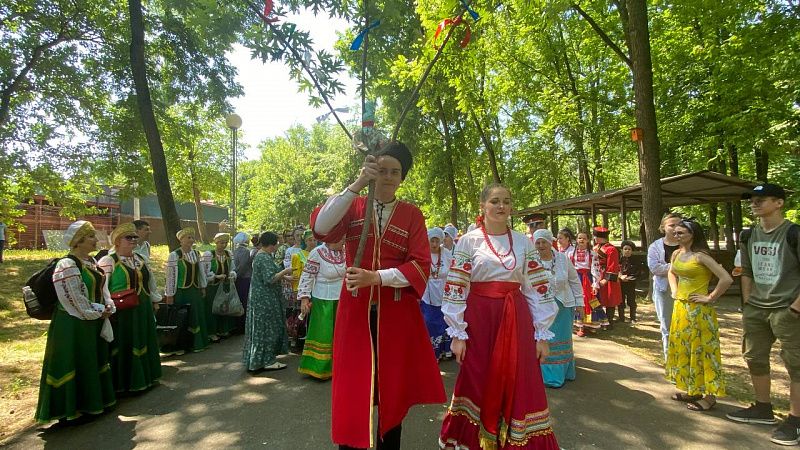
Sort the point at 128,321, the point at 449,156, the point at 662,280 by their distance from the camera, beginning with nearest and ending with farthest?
the point at 128,321
the point at 662,280
the point at 449,156

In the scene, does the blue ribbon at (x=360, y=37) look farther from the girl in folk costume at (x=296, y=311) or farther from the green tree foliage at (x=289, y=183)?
the green tree foliage at (x=289, y=183)

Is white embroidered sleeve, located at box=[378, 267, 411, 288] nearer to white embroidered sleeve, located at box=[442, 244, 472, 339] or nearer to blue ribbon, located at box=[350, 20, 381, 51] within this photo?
white embroidered sleeve, located at box=[442, 244, 472, 339]

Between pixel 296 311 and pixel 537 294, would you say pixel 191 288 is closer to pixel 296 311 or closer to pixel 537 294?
pixel 296 311

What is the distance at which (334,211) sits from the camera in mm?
2326

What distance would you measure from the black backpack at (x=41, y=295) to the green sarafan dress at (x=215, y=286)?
340 centimetres

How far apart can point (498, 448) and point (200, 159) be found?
26720 millimetres


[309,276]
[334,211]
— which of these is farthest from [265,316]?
[334,211]

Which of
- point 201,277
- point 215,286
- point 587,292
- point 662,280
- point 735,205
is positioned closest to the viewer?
point 662,280

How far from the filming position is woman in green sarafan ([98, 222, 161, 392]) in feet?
17.1

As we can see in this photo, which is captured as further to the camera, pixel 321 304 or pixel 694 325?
pixel 321 304

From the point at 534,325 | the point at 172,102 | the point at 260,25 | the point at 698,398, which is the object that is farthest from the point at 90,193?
the point at 698,398

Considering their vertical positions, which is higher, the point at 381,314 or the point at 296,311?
the point at 381,314

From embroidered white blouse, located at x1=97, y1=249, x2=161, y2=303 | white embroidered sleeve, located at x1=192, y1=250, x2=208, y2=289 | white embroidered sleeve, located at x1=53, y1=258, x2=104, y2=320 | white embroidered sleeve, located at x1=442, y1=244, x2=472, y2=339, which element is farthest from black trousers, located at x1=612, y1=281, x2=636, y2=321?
white embroidered sleeve, located at x1=53, y1=258, x2=104, y2=320

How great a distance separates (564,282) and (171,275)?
19.1ft
